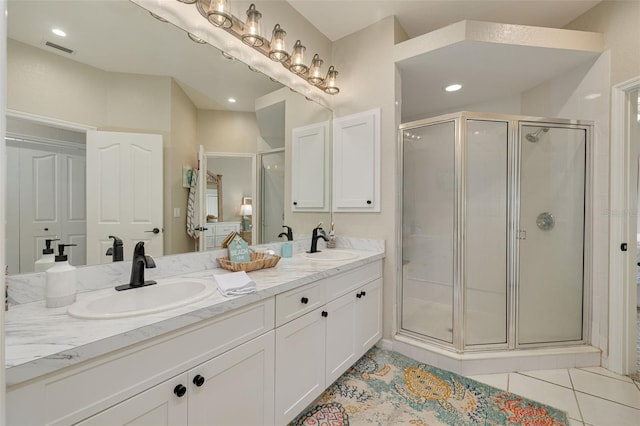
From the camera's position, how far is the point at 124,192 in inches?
49.1

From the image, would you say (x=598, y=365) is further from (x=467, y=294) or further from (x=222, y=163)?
(x=222, y=163)

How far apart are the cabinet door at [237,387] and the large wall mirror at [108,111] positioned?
0.67 m

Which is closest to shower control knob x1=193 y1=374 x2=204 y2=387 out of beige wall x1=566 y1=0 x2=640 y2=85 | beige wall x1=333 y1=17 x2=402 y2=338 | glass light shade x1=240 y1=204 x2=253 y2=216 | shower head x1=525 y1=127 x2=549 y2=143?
glass light shade x1=240 y1=204 x2=253 y2=216

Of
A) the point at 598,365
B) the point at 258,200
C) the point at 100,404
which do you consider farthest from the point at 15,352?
the point at 598,365

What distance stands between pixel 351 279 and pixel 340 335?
35 cm

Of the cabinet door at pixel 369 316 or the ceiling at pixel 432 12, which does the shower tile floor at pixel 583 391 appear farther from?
the ceiling at pixel 432 12

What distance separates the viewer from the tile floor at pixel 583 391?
5.05 feet

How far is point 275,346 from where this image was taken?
125 centimetres

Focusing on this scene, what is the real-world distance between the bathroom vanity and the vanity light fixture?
1.41m

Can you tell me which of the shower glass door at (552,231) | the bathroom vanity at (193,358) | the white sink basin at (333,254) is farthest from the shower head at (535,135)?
the bathroom vanity at (193,358)

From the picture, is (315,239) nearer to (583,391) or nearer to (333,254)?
(333,254)

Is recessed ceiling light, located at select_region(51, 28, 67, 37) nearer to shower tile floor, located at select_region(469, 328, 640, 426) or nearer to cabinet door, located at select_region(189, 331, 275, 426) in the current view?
cabinet door, located at select_region(189, 331, 275, 426)

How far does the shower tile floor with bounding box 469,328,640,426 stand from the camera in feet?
5.05

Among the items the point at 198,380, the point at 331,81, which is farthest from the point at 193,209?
the point at 331,81
